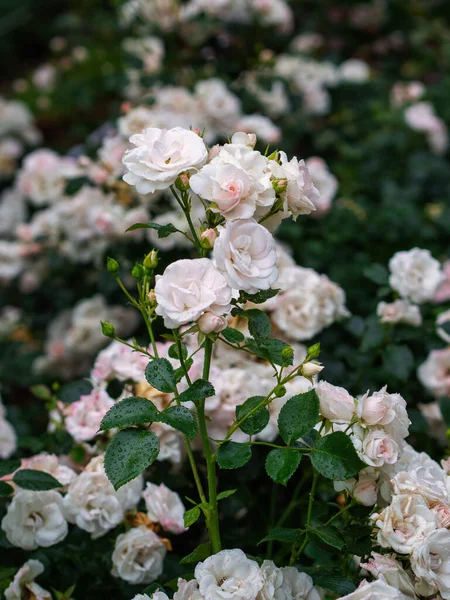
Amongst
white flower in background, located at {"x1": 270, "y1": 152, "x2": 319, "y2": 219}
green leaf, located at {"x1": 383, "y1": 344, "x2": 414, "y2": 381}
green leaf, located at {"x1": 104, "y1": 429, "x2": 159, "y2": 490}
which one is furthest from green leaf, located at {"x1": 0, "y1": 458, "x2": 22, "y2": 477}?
green leaf, located at {"x1": 383, "y1": 344, "x2": 414, "y2": 381}

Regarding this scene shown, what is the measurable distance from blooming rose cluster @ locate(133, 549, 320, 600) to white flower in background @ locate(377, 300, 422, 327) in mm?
718

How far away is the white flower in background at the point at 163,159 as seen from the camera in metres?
0.96

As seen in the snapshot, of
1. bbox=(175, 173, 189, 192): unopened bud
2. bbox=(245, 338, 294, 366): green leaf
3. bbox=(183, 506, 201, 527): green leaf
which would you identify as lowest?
bbox=(183, 506, 201, 527): green leaf

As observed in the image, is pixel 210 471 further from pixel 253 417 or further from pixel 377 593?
pixel 377 593

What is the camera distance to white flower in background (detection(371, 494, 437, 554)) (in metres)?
0.92

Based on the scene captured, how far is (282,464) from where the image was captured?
3.14 ft

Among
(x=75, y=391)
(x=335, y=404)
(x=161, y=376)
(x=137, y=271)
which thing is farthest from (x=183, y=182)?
(x=75, y=391)

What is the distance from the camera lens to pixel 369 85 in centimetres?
333

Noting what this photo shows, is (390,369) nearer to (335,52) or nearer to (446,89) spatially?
(446,89)

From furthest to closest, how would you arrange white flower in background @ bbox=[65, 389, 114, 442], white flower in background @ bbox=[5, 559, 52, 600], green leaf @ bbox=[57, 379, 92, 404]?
green leaf @ bbox=[57, 379, 92, 404], white flower in background @ bbox=[65, 389, 114, 442], white flower in background @ bbox=[5, 559, 52, 600]

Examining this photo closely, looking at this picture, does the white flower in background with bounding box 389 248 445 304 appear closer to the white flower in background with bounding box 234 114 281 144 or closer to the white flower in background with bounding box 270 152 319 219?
the white flower in background with bounding box 270 152 319 219

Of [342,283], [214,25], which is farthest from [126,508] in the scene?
[214,25]

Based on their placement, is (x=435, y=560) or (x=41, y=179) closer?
(x=435, y=560)

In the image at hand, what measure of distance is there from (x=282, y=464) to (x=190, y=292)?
265 millimetres
